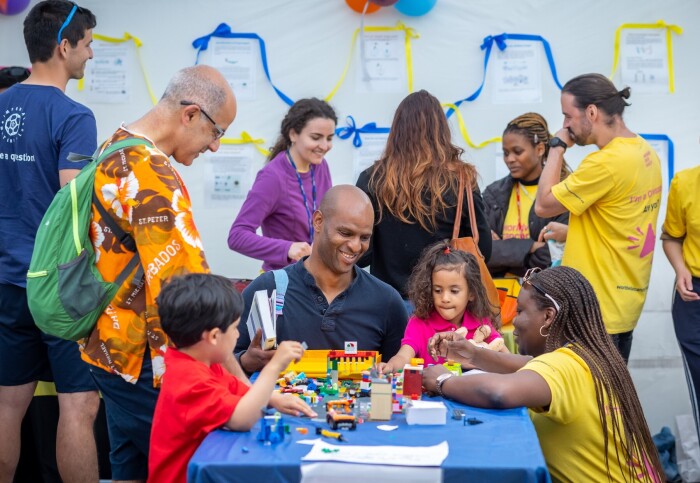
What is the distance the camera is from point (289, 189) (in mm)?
4945

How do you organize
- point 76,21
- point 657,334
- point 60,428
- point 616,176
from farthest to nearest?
point 657,334 → point 616,176 → point 76,21 → point 60,428

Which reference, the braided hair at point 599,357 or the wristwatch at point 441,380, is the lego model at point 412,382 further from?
the braided hair at point 599,357

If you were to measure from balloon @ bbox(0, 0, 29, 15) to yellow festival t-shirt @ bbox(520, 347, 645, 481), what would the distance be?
162 inches

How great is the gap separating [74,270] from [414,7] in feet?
10.7

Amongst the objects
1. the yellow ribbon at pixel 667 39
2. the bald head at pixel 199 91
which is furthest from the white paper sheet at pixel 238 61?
the bald head at pixel 199 91

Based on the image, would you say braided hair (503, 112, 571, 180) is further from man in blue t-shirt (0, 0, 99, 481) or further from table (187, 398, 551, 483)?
table (187, 398, 551, 483)

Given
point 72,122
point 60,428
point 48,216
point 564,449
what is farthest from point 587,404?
point 72,122

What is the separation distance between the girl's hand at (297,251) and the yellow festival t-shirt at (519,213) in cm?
136

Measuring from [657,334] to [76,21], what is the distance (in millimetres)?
3778

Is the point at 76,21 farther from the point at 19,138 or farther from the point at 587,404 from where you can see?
the point at 587,404

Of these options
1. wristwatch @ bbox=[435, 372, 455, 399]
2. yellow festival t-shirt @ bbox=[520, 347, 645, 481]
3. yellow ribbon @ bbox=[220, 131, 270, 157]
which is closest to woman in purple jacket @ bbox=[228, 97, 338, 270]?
yellow ribbon @ bbox=[220, 131, 270, 157]

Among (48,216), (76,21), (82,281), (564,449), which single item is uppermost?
(76,21)

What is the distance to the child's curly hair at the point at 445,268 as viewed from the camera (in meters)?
4.05

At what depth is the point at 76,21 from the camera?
3.88 m
